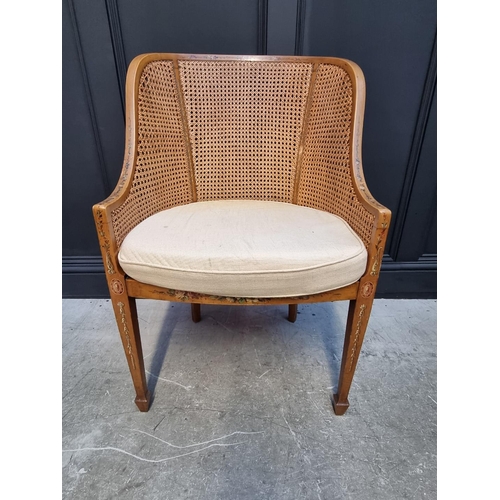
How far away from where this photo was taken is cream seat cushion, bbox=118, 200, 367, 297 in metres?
0.72

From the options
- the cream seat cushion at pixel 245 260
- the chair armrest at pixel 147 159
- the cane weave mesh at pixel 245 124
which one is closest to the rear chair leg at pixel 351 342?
the cream seat cushion at pixel 245 260

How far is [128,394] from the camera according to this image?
103cm

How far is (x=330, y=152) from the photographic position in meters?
1.00

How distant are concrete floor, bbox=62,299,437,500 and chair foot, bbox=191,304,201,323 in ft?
0.08

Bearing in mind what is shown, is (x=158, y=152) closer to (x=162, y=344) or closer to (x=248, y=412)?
(x=162, y=344)

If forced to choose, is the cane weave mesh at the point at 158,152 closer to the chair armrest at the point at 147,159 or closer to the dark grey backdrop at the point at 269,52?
the chair armrest at the point at 147,159

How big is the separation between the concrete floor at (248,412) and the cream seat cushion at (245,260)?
451 millimetres

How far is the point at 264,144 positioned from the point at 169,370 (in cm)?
87

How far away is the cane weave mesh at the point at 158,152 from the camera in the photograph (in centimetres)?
91

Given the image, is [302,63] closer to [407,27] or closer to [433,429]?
[407,27]

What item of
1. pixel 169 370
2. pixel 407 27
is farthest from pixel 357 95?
pixel 169 370

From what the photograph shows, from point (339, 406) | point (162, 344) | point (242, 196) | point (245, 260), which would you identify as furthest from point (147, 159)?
point (339, 406)

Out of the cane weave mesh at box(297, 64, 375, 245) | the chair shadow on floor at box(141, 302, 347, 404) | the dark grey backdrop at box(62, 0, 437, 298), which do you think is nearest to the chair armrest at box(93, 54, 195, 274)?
the dark grey backdrop at box(62, 0, 437, 298)

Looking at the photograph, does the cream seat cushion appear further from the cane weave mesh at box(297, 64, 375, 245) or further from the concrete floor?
the concrete floor
